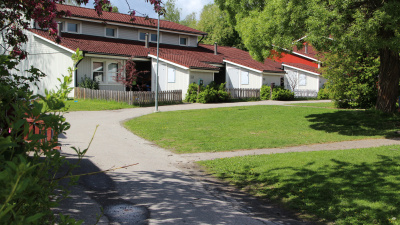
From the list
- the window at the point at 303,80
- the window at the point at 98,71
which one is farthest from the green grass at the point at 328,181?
the window at the point at 303,80

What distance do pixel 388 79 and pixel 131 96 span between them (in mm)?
15013

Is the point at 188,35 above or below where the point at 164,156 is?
above

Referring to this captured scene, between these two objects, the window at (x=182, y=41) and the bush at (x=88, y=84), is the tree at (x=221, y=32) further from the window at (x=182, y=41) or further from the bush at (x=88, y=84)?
the bush at (x=88, y=84)

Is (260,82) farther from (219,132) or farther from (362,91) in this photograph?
(219,132)

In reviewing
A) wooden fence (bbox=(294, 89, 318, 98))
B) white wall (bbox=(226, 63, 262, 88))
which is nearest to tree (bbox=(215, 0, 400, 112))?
white wall (bbox=(226, 63, 262, 88))

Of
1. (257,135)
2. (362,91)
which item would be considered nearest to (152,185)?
(257,135)

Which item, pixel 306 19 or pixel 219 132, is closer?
pixel 306 19

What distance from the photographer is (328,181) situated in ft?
24.3

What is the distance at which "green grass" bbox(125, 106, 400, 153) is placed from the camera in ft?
40.8

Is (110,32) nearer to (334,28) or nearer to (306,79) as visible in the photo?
(306,79)

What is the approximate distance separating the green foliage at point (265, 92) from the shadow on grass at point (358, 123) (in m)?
14.0

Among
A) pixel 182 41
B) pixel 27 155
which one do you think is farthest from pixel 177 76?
pixel 27 155

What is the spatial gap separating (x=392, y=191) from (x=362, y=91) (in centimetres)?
1739

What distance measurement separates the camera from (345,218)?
5680 mm
